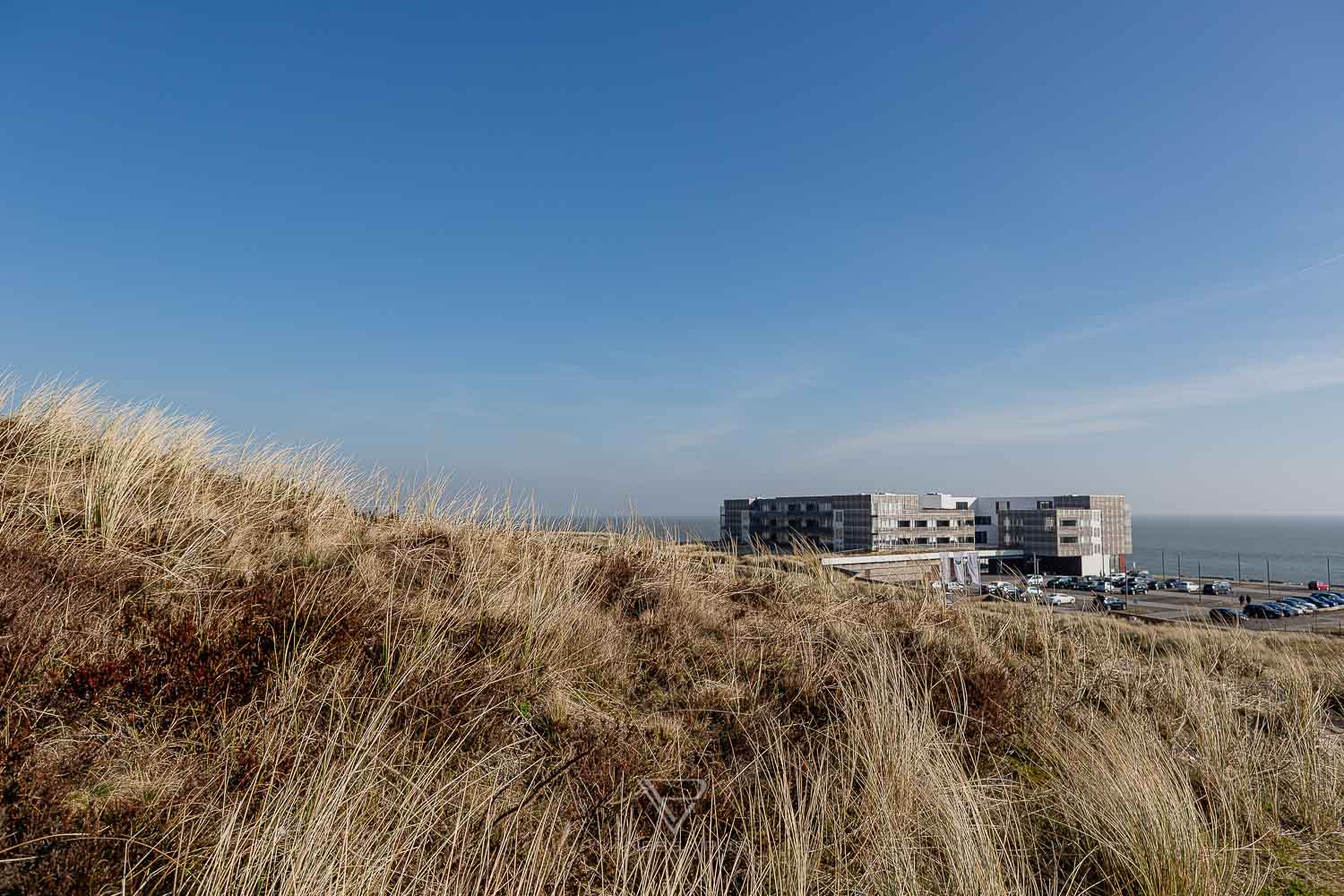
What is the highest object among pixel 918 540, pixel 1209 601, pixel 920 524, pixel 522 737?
pixel 522 737

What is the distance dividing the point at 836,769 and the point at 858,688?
83 cm

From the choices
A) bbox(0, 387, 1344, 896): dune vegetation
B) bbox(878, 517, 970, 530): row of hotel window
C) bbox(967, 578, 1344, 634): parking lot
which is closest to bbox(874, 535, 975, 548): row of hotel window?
bbox(878, 517, 970, 530): row of hotel window

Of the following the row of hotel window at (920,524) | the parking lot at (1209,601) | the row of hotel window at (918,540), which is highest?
the row of hotel window at (920,524)

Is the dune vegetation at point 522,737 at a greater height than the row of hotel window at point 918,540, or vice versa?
the dune vegetation at point 522,737

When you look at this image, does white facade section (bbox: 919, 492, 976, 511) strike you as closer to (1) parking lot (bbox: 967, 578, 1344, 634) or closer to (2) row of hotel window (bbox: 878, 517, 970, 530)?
(2) row of hotel window (bbox: 878, 517, 970, 530)

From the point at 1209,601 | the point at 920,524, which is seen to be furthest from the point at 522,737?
the point at 920,524

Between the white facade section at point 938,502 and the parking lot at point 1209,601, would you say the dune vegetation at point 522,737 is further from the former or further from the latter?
the white facade section at point 938,502

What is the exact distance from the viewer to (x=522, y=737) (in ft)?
10.9

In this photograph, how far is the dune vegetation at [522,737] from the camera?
2334 millimetres

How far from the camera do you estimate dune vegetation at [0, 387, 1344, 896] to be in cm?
233

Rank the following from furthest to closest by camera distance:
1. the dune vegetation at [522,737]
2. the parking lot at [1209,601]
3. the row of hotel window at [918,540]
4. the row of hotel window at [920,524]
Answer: the row of hotel window at [920,524], the row of hotel window at [918,540], the parking lot at [1209,601], the dune vegetation at [522,737]

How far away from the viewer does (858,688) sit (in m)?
4.15

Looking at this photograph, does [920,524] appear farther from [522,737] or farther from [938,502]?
[522,737]

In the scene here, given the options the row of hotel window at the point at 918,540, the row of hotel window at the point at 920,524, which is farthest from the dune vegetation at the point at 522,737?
the row of hotel window at the point at 920,524
